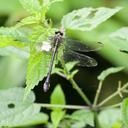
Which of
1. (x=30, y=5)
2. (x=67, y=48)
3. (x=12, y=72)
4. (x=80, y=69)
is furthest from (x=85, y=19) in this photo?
(x=80, y=69)

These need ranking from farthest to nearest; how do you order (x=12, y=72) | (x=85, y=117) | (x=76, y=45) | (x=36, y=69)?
1. (x=12, y=72)
2. (x=76, y=45)
3. (x=85, y=117)
4. (x=36, y=69)

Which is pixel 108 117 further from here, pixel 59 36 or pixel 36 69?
pixel 36 69

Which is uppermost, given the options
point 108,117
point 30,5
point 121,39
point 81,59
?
point 30,5

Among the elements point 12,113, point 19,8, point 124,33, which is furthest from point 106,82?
point 12,113

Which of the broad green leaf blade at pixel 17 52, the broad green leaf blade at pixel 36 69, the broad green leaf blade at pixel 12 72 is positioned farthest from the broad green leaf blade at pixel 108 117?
the broad green leaf blade at pixel 12 72

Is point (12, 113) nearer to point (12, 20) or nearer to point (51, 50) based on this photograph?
point (51, 50)

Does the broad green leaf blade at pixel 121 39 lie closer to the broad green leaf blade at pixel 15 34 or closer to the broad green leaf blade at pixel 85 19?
the broad green leaf blade at pixel 85 19
